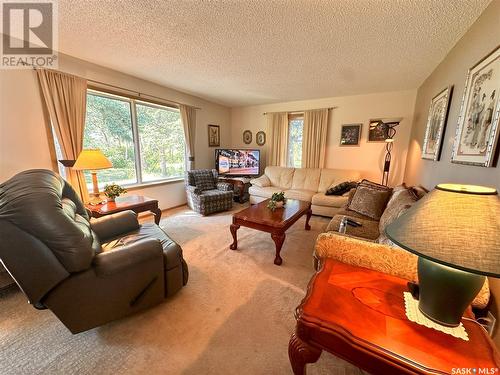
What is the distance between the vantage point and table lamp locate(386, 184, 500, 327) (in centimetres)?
60

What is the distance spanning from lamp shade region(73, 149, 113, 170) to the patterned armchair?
160 centimetres

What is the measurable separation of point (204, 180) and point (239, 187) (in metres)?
0.81

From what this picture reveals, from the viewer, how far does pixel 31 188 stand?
1048 millimetres

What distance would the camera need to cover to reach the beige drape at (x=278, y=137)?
15.4ft

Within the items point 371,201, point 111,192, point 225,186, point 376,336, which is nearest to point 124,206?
point 111,192

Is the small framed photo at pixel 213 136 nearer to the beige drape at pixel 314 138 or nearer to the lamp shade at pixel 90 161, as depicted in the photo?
the beige drape at pixel 314 138

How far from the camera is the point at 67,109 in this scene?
249 centimetres

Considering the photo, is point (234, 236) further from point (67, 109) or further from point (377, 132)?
point (377, 132)

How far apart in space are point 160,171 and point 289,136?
299 cm

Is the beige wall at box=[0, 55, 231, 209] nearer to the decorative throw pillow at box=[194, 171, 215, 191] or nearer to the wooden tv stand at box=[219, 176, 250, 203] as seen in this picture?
the decorative throw pillow at box=[194, 171, 215, 191]

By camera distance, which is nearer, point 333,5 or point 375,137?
point 333,5

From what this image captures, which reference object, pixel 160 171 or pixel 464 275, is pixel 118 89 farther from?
pixel 464 275

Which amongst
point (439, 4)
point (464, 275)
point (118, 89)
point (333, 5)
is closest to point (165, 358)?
point (464, 275)

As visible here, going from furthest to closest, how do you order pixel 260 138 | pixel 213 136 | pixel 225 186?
pixel 260 138 < pixel 213 136 < pixel 225 186
